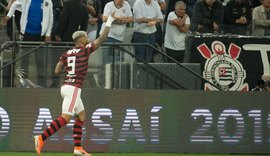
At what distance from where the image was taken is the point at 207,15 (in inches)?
755

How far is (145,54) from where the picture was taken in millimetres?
17094

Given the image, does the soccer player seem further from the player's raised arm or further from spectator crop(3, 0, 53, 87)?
spectator crop(3, 0, 53, 87)

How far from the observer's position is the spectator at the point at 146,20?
1856cm

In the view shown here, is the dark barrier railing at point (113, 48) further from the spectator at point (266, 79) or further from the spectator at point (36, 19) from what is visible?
the spectator at point (266, 79)

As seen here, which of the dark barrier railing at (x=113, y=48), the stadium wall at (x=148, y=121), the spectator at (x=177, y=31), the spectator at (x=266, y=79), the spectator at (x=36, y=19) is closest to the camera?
the dark barrier railing at (x=113, y=48)

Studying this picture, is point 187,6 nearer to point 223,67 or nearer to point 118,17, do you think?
point 118,17

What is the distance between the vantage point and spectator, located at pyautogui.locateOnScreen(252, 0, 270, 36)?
19562 mm

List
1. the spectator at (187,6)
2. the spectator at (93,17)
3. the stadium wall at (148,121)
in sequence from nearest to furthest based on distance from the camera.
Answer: the stadium wall at (148,121)
the spectator at (93,17)
the spectator at (187,6)

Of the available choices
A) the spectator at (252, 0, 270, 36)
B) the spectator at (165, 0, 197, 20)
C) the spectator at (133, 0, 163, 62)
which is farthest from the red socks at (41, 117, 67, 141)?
the spectator at (252, 0, 270, 36)

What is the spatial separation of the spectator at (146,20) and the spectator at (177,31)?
28 cm

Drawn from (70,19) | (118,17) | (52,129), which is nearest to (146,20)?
(118,17)

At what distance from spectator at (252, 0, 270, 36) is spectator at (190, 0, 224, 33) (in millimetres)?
858

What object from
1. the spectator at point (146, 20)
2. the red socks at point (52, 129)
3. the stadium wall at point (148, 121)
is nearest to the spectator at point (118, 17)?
the spectator at point (146, 20)

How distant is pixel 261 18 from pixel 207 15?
135 centimetres
